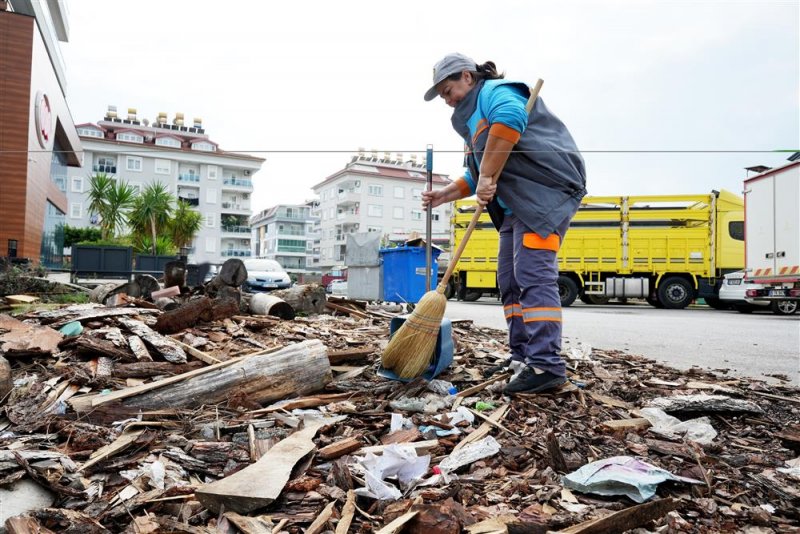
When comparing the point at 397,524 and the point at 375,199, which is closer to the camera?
the point at 397,524

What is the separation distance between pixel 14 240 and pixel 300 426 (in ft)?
51.3

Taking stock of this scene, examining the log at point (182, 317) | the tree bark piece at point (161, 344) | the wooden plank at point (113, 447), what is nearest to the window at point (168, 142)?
the log at point (182, 317)

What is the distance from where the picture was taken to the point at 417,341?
3156 millimetres

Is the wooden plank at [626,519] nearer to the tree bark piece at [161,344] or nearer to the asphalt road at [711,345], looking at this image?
the tree bark piece at [161,344]

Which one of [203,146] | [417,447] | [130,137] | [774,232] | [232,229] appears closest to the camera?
[417,447]

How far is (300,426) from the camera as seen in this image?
99.7 inches

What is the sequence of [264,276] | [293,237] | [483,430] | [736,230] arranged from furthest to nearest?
[293,237] → [264,276] → [736,230] → [483,430]

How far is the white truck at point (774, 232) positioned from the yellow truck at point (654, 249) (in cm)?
286

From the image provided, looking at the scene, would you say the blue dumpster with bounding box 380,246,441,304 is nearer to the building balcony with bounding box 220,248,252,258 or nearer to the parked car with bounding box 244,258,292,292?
the parked car with bounding box 244,258,292,292

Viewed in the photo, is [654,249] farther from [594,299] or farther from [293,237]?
[293,237]

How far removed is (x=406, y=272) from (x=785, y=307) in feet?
33.8

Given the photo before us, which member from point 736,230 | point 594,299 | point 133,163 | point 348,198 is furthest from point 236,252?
point 736,230

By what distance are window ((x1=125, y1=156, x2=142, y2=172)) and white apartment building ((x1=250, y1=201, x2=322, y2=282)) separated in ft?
96.5

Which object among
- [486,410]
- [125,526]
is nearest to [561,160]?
[486,410]
